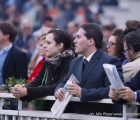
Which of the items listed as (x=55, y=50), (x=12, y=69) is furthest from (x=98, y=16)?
(x=55, y=50)

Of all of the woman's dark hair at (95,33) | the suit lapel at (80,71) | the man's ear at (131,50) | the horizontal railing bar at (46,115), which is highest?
the woman's dark hair at (95,33)

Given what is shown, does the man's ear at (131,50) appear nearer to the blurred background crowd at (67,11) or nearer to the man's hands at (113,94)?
the man's hands at (113,94)

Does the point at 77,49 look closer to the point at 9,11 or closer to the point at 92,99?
the point at 92,99

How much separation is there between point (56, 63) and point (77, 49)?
570 millimetres

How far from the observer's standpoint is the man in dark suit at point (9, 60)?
29.5ft

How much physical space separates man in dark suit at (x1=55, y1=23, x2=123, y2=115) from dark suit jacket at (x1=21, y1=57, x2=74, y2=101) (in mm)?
184

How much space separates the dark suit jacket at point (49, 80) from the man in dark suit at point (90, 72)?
0.60 feet

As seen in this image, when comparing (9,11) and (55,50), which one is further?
(9,11)

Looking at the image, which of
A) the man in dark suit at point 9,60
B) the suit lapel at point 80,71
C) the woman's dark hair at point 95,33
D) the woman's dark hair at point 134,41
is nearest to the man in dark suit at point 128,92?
the woman's dark hair at point 134,41

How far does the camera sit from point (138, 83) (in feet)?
18.6

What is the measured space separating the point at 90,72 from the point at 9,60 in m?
3.25

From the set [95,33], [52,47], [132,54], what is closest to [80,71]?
[95,33]

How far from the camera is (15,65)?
9.11 metres

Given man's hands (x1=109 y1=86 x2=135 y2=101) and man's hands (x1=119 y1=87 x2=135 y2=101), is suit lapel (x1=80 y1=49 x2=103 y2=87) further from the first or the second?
man's hands (x1=119 y1=87 x2=135 y2=101)
